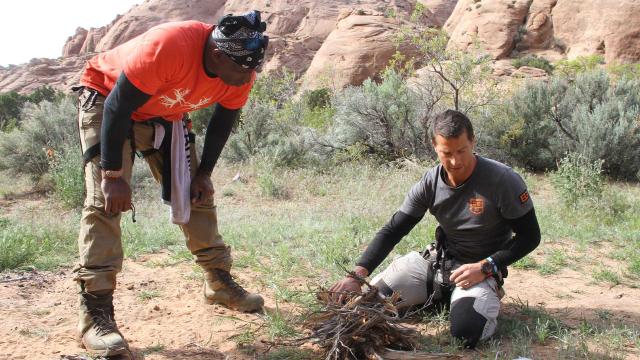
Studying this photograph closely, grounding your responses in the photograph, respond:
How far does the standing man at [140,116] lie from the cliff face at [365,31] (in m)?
8.61

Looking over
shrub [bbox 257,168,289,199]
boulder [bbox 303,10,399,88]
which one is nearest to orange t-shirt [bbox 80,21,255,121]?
shrub [bbox 257,168,289,199]

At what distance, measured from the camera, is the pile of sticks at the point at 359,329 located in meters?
2.51

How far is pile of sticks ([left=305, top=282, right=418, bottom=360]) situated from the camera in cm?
→ 251

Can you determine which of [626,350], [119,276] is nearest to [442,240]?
[626,350]

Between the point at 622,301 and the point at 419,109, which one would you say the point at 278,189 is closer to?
the point at 419,109

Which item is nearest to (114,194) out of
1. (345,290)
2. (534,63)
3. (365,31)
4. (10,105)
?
(345,290)

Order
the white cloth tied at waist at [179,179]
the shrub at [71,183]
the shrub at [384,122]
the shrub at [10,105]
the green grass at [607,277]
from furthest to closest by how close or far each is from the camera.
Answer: the shrub at [10,105] → the shrub at [384,122] → the shrub at [71,183] → the green grass at [607,277] → the white cloth tied at waist at [179,179]

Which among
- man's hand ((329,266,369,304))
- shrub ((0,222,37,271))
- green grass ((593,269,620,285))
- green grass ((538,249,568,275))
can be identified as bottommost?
green grass ((538,249,568,275))

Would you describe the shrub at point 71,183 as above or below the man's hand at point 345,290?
below

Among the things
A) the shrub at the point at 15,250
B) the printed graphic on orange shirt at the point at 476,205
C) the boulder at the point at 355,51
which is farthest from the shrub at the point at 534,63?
the shrub at the point at 15,250

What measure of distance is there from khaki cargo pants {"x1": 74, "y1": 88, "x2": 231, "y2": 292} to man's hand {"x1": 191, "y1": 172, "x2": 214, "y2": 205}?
0.16 ft

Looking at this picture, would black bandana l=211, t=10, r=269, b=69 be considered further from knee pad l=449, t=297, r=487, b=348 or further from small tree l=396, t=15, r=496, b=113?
small tree l=396, t=15, r=496, b=113

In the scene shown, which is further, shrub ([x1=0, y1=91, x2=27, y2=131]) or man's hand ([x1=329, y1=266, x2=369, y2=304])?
shrub ([x1=0, y1=91, x2=27, y2=131])

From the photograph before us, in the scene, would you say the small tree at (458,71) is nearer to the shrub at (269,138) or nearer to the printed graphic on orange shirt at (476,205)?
the shrub at (269,138)
